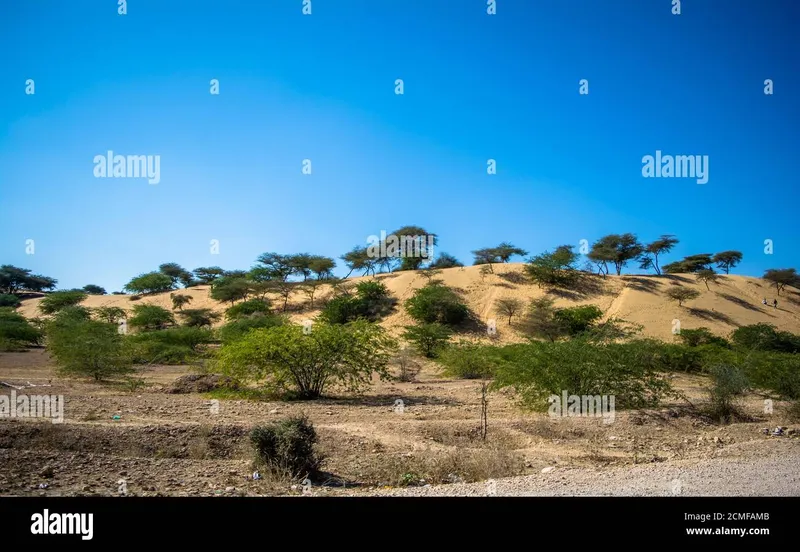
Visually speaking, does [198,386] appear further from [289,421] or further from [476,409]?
[289,421]

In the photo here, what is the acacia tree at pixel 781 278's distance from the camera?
52312 mm

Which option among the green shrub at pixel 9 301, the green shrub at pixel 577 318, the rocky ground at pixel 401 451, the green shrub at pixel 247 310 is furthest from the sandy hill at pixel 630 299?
the rocky ground at pixel 401 451

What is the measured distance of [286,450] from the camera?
7.22 m

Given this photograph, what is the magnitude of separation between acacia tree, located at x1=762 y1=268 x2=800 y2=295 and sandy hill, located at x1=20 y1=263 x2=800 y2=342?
0.78 meters

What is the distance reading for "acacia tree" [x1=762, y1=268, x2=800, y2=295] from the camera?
52312mm

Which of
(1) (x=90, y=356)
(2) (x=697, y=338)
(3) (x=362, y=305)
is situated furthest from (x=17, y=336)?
(2) (x=697, y=338)

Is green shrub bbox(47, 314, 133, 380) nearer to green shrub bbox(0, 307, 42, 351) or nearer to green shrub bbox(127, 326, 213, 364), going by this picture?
green shrub bbox(127, 326, 213, 364)

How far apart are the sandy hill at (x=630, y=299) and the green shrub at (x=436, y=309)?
187cm

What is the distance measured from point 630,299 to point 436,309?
60.5 ft

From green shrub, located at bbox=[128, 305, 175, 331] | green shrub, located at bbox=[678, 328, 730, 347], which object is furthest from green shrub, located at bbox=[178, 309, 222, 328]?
green shrub, located at bbox=[678, 328, 730, 347]

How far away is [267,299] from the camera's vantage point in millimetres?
52969

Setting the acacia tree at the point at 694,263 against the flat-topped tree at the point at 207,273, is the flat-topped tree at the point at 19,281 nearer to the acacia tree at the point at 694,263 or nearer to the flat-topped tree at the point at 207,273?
the flat-topped tree at the point at 207,273
